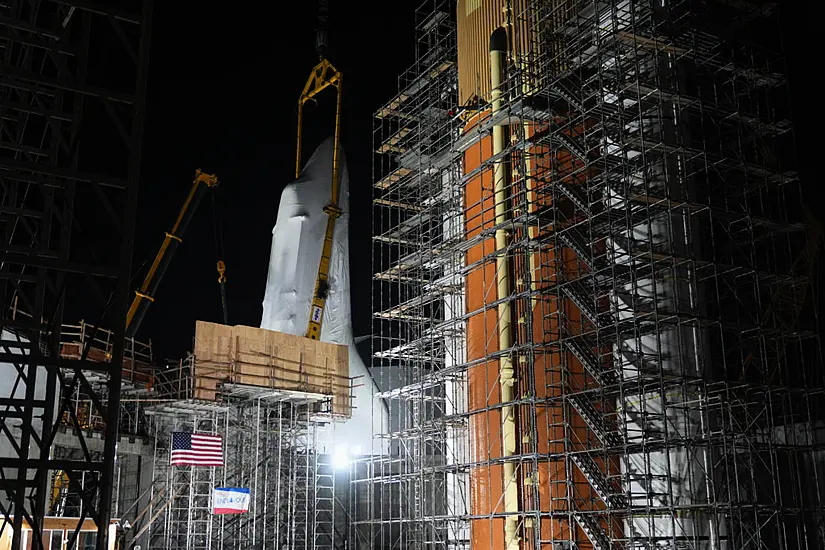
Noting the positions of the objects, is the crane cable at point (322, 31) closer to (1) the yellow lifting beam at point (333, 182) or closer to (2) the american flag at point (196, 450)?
(1) the yellow lifting beam at point (333, 182)

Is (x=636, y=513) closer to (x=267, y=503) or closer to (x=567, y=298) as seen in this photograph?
(x=567, y=298)

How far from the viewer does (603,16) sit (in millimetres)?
26047

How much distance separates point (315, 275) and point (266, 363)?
1180 centimetres

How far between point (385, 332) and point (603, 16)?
34.6 m

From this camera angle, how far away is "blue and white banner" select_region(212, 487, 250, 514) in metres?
33.1

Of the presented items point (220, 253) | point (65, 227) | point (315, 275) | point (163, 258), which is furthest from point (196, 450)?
point (220, 253)

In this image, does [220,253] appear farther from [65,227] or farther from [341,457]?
[65,227]

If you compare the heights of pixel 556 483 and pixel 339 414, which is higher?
pixel 339 414

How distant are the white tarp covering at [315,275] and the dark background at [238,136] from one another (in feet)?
12.5

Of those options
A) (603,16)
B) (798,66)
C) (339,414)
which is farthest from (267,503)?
(798,66)

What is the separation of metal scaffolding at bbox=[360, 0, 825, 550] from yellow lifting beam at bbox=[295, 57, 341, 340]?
51.8 ft

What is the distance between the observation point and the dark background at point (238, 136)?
1923 inches

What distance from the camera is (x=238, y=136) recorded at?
52750 millimetres

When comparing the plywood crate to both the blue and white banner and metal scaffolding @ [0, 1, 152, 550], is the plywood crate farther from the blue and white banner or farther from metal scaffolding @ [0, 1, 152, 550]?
metal scaffolding @ [0, 1, 152, 550]
